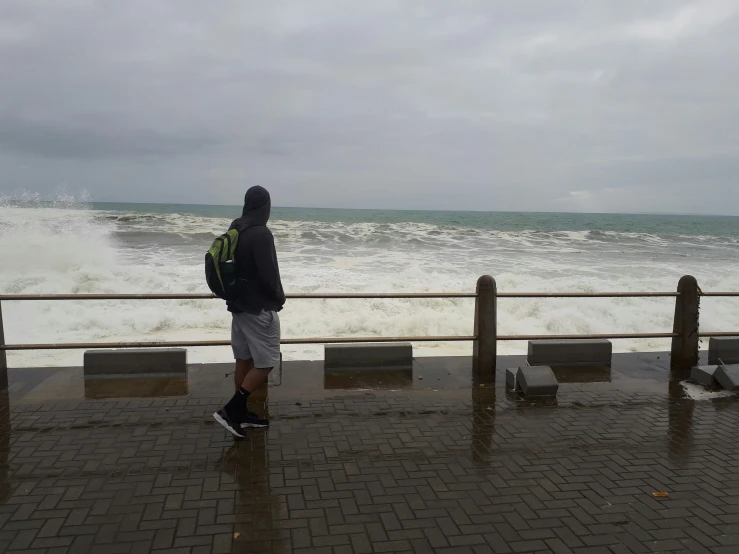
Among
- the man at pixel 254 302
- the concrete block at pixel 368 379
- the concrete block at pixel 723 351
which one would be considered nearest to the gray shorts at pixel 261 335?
the man at pixel 254 302

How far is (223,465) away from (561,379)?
13.7ft

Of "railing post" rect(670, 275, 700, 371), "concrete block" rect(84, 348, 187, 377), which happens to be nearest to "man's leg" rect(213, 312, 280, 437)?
"concrete block" rect(84, 348, 187, 377)

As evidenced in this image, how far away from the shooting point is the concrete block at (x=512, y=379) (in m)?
6.18

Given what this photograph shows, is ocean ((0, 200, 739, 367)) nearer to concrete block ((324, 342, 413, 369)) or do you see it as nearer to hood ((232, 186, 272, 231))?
concrete block ((324, 342, 413, 369))

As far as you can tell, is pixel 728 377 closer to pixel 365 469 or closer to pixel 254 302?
pixel 365 469

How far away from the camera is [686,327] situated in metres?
7.10

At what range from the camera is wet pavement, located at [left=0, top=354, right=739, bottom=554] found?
3314 mm

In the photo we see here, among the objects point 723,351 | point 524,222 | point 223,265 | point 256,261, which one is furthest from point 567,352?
point 524,222

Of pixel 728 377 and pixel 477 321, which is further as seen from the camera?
pixel 477 321

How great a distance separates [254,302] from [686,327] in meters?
5.57

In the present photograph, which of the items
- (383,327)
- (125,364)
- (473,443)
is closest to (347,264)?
(383,327)

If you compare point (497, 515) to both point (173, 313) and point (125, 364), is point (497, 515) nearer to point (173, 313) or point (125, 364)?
point (125, 364)

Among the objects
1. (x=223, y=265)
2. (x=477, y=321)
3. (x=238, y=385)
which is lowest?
(x=238, y=385)

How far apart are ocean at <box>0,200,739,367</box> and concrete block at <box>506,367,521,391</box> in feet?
13.0
